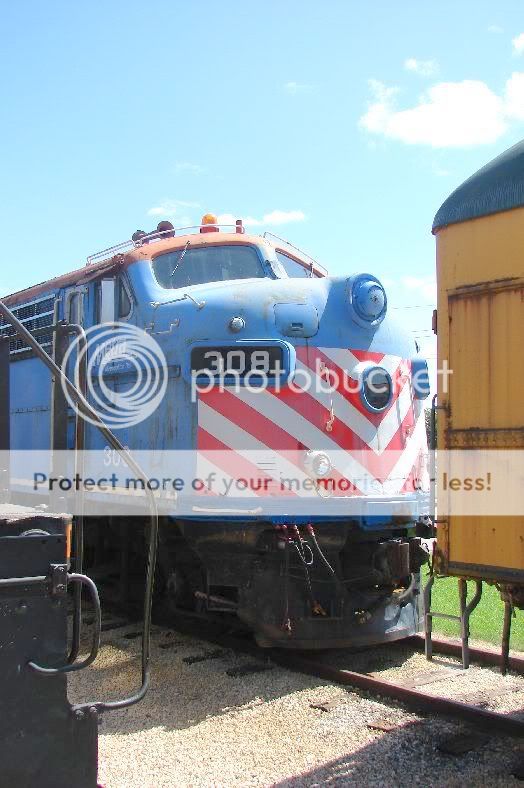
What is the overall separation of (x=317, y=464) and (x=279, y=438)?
0.38 metres

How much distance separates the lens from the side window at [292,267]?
7.64m

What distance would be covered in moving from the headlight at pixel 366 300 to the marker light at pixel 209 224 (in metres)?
1.66

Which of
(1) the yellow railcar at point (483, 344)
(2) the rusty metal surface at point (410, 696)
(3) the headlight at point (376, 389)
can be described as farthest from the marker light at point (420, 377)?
(1) the yellow railcar at point (483, 344)

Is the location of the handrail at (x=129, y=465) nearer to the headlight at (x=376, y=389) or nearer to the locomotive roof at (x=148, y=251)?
the headlight at (x=376, y=389)

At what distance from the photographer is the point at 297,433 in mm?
6281

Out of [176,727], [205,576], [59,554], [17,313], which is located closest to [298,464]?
[205,576]

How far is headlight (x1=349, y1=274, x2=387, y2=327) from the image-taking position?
6629 millimetres

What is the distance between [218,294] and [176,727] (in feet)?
11.1

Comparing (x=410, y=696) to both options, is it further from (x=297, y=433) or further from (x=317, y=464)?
(x=297, y=433)

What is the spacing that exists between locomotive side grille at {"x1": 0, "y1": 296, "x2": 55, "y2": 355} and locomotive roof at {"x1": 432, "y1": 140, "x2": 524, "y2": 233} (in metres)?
4.76

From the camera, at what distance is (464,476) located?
159 inches

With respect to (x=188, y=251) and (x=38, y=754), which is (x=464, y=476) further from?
(x=188, y=251)

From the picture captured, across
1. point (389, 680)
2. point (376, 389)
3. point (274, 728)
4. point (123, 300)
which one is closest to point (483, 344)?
point (376, 389)

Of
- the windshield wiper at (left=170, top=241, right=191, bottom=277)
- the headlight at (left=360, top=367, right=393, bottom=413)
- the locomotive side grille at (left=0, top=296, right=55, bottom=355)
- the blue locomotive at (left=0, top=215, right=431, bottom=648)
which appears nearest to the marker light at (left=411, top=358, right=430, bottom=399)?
the blue locomotive at (left=0, top=215, right=431, bottom=648)
